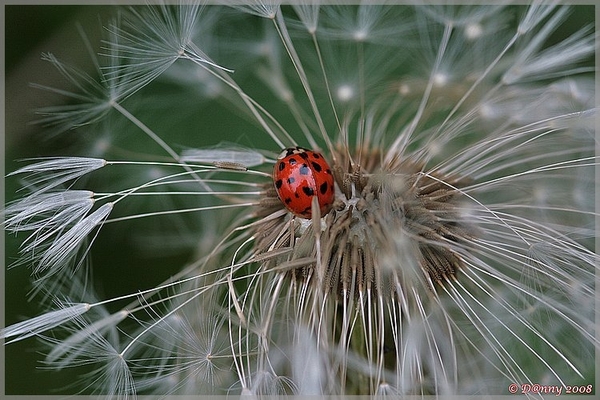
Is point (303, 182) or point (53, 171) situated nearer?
point (303, 182)

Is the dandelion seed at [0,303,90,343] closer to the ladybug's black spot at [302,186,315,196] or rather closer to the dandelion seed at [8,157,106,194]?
the dandelion seed at [8,157,106,194]

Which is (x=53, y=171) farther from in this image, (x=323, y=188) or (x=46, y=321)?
(x=323, y=188)

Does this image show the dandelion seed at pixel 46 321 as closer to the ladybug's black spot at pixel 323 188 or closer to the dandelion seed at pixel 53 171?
the dandelion seed at pixel 53 171

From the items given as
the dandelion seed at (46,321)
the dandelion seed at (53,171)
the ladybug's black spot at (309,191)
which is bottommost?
the dandelion seed at (46,321)

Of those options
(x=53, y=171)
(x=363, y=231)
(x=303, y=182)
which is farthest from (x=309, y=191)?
(x=53, y=171)

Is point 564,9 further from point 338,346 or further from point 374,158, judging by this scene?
point 338,346

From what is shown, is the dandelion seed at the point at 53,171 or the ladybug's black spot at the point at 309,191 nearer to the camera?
the ladybug's black spot at the point at 309,191

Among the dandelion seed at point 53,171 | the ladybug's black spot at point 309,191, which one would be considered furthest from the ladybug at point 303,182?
the dandelion seed at point 53,171

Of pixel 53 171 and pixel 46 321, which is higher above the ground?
pixel 53 171

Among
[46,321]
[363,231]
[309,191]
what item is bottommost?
[46,321]
